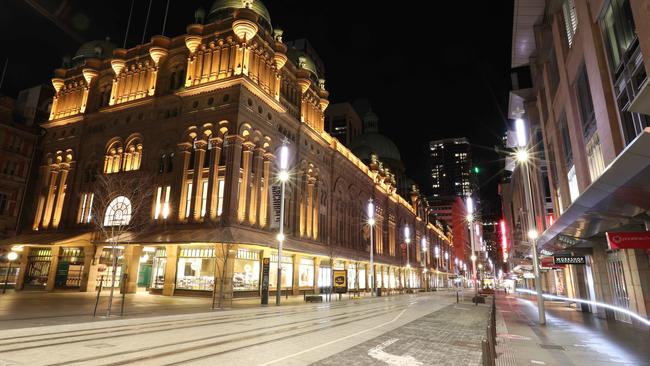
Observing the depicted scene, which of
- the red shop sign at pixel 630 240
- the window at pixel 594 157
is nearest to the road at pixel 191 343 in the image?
the red shop sign at pixel 630 240

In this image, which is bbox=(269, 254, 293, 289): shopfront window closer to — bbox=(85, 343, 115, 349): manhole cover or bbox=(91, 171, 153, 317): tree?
bbox=(91, 171, 153, 317): tree

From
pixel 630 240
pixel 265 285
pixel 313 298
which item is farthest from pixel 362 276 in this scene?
pixel 630 240

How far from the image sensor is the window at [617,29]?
15086 mm

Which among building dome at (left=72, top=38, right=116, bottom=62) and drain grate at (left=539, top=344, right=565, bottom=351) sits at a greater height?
building dome at (left=72, top=38, right=116, bottom=62)

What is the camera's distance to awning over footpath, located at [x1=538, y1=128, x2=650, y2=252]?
295 inches

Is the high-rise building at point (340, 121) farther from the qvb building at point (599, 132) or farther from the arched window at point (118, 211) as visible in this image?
the arched window at point (118, 211)

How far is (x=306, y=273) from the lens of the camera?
47.6m

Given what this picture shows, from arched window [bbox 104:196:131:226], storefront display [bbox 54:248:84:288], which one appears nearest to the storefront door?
arched window [bbox 104:196:131:226]

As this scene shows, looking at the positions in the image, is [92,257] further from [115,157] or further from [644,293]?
[644,293]

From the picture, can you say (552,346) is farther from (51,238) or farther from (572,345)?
(51,238)

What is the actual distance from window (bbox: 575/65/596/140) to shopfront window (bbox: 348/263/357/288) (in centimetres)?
4405

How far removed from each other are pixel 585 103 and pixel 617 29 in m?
6.55

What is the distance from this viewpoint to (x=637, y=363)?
10.6 meters

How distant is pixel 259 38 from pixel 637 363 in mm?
39094
